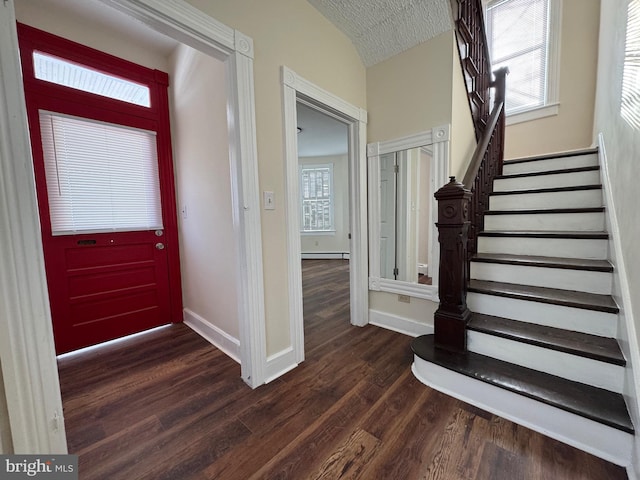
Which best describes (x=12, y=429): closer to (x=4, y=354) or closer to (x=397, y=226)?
(x=4, y=354)

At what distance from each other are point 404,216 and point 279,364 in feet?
5.56

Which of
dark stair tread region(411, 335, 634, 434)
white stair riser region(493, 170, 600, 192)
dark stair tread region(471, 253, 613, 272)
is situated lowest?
dark stair tread region(411, 335, 634, 434)

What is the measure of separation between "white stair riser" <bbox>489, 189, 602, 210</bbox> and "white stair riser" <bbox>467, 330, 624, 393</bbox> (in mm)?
1382

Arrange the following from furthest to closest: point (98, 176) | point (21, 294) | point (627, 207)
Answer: point (98, 176) → point (627, 207) → point (21, 294)

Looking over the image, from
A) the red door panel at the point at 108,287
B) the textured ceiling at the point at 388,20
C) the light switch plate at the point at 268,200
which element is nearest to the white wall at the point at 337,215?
the red door panel at the point at 108,287

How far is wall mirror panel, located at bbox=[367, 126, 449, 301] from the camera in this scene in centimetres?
216

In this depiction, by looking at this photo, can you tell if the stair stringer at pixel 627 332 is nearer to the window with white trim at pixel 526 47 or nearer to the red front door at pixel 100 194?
the window with white trim at pixel 526 47

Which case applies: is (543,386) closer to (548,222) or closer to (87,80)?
(548,222)

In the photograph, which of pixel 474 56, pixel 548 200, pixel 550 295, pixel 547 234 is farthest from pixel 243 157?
pixel 548 200

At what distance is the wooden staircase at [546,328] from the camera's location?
1.21 meters

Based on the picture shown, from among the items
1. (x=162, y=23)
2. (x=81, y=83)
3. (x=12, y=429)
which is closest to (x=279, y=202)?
(x=162, y=23)

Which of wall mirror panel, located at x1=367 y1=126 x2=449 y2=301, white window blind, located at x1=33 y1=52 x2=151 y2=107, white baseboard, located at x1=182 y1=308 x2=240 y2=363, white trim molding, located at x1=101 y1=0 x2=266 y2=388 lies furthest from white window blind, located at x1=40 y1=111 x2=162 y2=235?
wall mirror panel, located at x1=367 y1=126 x2=449 y2=301

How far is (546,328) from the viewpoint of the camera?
5.00ft

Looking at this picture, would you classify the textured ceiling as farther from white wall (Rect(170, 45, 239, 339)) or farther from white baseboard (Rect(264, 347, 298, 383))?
white baseboard (Rect(264, 347, 298, 383))
